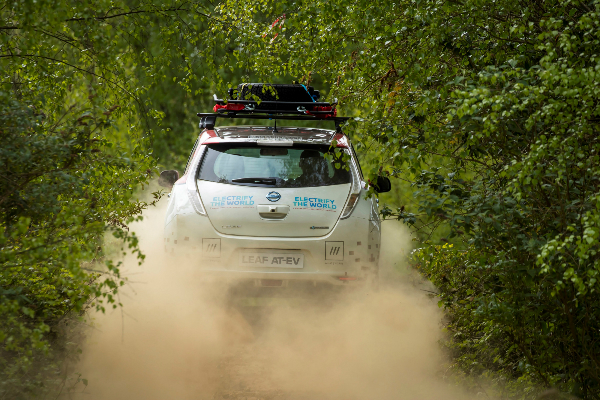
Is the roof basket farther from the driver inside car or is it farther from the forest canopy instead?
the driver inside car

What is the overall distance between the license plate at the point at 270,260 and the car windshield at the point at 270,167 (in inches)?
26.3

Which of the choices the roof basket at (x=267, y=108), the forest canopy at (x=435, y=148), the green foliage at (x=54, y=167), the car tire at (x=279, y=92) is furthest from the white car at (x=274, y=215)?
the car tire at (x=279, y=92)

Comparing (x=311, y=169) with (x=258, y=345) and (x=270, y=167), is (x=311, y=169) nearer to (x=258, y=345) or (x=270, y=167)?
(x=270, y=167)

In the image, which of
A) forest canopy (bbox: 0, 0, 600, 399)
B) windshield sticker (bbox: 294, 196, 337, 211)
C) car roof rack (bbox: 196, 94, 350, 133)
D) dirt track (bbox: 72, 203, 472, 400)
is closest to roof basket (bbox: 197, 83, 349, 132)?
car roof rack (bbox: 196, 94, 350, 133)

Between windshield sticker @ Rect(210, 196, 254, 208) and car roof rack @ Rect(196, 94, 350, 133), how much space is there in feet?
3.18

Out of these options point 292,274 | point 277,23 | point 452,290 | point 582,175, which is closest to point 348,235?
point 292,274

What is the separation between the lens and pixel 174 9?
5695 millimetres

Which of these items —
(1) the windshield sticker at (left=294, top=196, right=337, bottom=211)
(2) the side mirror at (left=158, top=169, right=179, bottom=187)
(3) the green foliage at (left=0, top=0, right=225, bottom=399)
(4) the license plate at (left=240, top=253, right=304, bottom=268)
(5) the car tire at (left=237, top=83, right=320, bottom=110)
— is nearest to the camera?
(3) the green foliage at (left=0, top=0, right=225, bottom=399)

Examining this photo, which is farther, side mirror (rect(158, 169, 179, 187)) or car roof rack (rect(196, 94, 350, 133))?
side mirror (rect(158, 169, 179, 187))

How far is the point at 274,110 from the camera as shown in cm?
622

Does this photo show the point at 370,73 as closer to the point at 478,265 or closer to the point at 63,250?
the point at 478,265

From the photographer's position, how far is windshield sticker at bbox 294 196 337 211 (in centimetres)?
567

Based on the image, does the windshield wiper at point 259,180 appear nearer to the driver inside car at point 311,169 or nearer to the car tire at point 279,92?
the driver inside car at point 311,169

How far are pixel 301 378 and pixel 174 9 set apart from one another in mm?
3555
